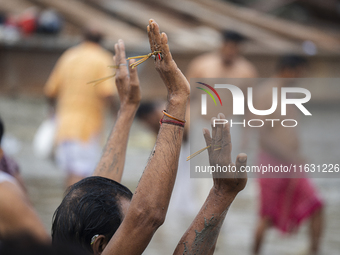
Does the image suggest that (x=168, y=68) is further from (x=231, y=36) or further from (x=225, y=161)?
(x=231, y=36)

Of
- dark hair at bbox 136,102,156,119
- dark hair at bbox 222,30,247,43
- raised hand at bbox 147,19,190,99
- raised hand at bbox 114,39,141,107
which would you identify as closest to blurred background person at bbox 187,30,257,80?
dark hair at bbox 222,30,247,43

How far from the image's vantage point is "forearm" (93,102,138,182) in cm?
196

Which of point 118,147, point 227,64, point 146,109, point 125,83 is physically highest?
point 227,64

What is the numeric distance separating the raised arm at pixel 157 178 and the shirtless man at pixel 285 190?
2868 mm

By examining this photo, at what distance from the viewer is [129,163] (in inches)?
308

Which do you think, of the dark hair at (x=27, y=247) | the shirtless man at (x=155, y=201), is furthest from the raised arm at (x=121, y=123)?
the dark hair at (x=27, y=247)

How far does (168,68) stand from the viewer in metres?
1.46

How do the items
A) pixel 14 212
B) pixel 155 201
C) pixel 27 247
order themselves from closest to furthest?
pixel 27 247
pixel 155 201
pixel 14 212

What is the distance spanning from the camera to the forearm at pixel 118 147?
1959 millimetres

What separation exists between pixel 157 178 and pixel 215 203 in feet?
0.68

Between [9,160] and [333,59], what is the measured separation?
382 inches

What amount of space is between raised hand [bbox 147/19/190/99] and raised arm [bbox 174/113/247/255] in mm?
157

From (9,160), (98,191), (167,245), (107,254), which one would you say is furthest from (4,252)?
(167,245)

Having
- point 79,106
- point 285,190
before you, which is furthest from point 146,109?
point 285,190
